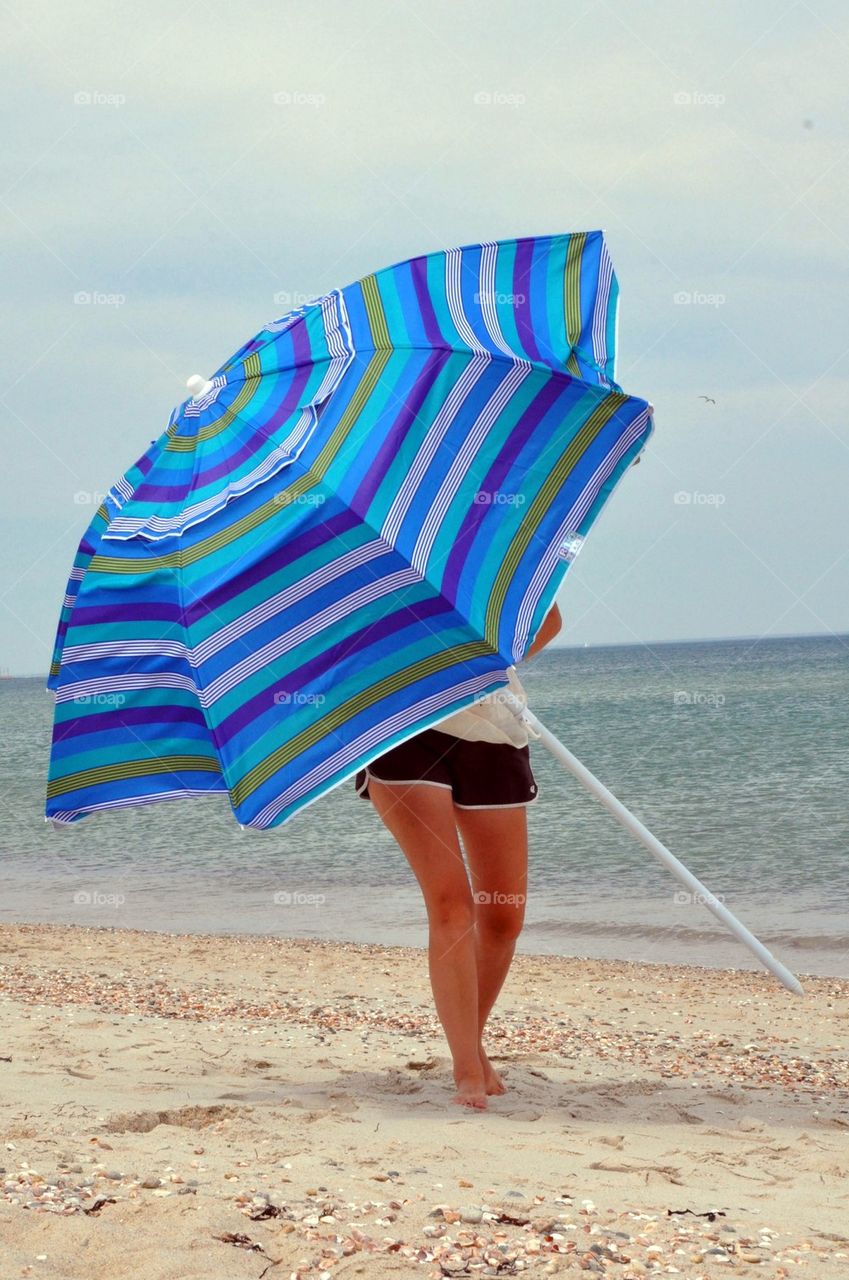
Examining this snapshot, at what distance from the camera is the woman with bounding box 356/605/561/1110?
11.1 ft

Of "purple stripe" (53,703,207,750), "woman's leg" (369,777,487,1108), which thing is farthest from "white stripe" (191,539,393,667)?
"woman's leg" (369,777,487,1108)

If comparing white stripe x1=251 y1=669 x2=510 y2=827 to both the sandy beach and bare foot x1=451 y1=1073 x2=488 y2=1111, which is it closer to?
the sandy beach

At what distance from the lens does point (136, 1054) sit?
4.34 meters

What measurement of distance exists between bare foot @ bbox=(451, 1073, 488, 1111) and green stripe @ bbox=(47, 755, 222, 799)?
3.91 feet

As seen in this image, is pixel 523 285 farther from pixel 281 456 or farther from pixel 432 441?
pixel 281 456

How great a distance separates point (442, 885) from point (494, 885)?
21 centimetres

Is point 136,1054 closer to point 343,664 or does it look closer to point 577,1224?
point 343,664

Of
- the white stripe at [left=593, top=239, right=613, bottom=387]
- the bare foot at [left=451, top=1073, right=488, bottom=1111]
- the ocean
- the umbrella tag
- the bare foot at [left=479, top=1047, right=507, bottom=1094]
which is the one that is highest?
the white stripe at [left=593, top=239, right=613, bottom=387]

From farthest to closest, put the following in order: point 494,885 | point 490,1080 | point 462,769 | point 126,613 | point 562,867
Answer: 1. point 562,867
2. point 490,1080
3. point 494,885
4. point 462,769
5. point 126,613

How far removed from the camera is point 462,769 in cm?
346

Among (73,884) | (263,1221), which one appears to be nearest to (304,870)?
(73,884)

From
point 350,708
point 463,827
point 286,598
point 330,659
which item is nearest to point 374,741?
point 350,708

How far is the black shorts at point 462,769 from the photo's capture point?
3.39m

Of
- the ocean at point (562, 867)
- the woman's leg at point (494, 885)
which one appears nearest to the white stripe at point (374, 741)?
the woman's leg at point (494, 885)
